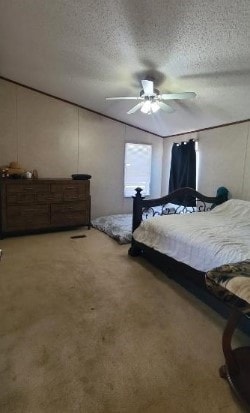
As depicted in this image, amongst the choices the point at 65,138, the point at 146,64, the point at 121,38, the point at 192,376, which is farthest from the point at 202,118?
the point at 192,376

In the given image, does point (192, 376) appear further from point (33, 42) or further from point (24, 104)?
point (24, 104)

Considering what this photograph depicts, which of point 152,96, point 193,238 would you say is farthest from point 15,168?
point 193,238

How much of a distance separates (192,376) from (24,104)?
4.70 metres

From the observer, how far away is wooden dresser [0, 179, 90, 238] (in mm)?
3895

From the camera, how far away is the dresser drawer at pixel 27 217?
3933 millimetres

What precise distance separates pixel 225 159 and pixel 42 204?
11.2ft

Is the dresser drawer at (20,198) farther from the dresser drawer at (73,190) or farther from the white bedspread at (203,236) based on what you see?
the white bedspread at (203,236)

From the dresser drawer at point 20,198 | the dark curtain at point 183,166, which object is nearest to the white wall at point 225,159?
the dark curtain at point 183,166

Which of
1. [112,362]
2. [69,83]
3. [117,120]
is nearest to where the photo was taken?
[112,362]

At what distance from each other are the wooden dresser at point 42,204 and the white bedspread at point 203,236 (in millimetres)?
1705

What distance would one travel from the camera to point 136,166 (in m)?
5.67

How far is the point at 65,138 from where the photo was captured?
15.6 ft

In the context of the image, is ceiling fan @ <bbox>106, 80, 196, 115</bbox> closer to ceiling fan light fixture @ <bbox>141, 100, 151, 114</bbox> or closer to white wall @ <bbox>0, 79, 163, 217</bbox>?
ceiling fan light fixture @ <bbox>141, 100, 151, 114</bbox>

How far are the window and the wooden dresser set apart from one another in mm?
1365
